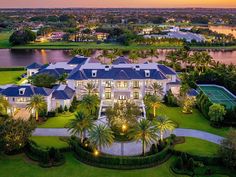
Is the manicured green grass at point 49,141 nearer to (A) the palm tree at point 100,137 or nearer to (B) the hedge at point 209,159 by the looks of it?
(A) the palm tree at point 100,137

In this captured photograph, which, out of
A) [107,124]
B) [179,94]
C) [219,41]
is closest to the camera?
[107,124]

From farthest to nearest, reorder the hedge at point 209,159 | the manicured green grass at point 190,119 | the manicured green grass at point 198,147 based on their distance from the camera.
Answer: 1. the manicured green grass at point 190,119
2. the manicured green grass at point 198,147
3. the hedge at point 209,159

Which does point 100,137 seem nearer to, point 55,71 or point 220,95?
point 220,95

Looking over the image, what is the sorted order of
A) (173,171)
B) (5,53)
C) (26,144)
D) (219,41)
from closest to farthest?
(173,171), (26,144), (5,53), (219,41)

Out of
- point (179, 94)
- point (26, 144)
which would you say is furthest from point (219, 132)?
point (26, 144)

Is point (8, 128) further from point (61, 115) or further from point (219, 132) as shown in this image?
point (219, 132)

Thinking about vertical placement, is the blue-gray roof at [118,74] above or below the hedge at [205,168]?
above

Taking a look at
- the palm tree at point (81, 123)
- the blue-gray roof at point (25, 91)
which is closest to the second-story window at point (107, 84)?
the blue-gray roof at point (25, 91)
